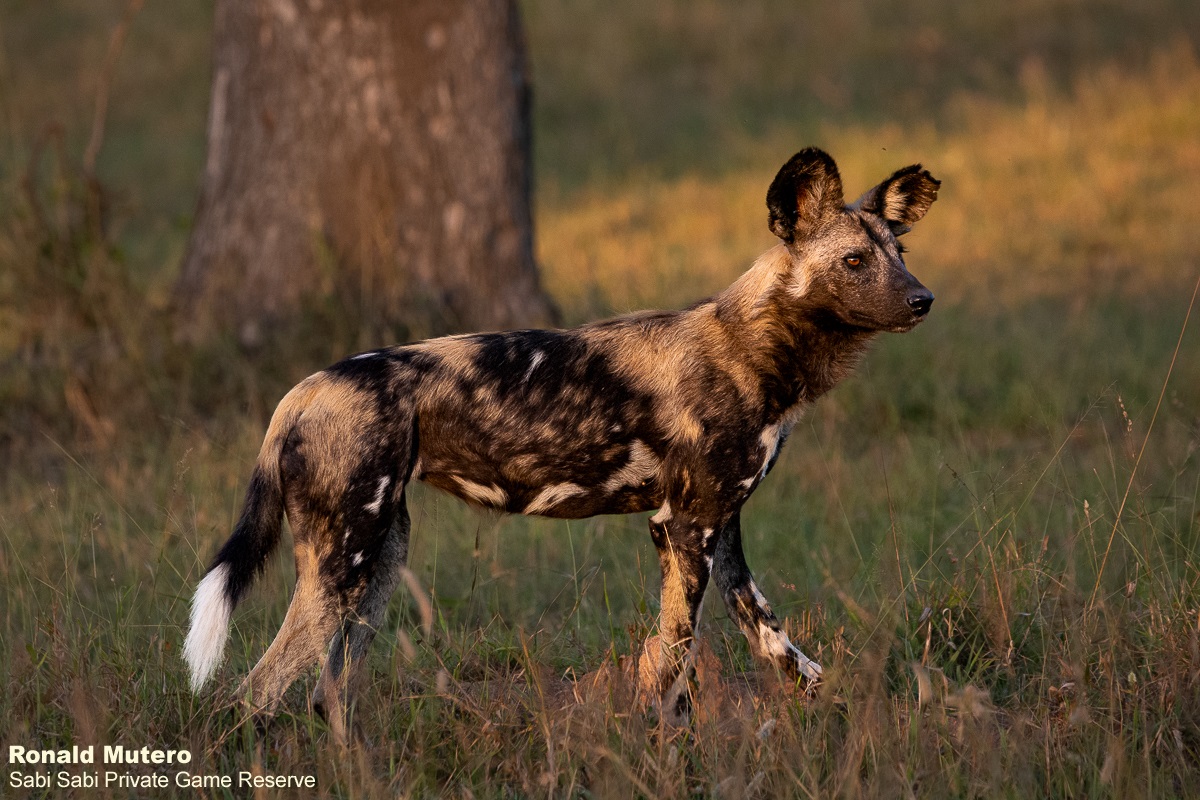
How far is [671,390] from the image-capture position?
3297 mm

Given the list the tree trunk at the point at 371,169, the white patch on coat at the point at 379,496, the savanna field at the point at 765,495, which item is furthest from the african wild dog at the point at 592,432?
the tree trunk at the point at 371,169

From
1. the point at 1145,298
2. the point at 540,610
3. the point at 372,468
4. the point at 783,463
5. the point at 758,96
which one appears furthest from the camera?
the point at 758,96

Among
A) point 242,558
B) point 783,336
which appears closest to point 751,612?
point 783,336

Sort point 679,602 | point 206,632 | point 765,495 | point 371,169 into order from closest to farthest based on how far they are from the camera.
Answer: point 206,632, point 679,602, point 765,495, point 371,169

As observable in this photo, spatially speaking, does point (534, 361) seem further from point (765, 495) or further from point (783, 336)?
point (765, 495)

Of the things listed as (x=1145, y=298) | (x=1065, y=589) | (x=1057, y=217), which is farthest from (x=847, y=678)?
(x=1057, y=217)

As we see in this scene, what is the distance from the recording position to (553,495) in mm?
3322

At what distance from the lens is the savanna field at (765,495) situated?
301 centimetres

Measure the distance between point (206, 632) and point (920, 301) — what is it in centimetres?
198

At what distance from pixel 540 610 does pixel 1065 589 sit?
1.68m

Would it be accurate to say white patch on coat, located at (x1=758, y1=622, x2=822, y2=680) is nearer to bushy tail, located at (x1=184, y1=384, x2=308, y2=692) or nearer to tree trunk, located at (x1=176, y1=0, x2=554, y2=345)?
bushy tail, located at (x1=184, y1=384, x2=308, y2=692)

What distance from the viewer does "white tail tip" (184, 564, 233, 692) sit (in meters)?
2.99

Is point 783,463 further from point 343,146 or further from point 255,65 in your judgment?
point 255,65

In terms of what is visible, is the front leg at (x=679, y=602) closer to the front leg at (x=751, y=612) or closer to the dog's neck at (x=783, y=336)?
the front leg at (x=751, y=612)
